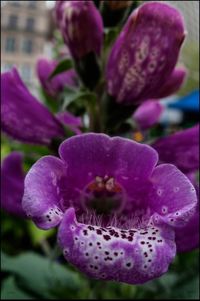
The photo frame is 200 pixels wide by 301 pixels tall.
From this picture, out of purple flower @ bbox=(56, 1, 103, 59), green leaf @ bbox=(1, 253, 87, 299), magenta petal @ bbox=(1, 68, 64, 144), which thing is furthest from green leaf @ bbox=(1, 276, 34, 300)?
purple flower @ bbox=(56, 1, 103, 59)

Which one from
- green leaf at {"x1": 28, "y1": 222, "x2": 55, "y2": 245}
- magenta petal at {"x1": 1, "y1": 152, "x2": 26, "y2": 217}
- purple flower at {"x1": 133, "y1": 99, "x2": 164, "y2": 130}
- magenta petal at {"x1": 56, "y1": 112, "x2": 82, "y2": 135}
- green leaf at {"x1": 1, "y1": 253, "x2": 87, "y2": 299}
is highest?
magenta petal at {"x1": 56, "y1": 112, "x2": 82, "y2": 135}

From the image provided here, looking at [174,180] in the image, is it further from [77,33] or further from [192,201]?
[77,33]

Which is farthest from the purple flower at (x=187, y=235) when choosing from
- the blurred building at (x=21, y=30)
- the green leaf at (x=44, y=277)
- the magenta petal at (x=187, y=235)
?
the blurred building at (x=21, y=30)

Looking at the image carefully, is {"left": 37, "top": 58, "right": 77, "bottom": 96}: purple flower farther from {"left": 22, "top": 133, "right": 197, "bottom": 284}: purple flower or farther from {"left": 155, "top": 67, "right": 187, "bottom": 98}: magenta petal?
{"left": 22, "top": 133, "right": 197, "bottom": 284}: purple flower

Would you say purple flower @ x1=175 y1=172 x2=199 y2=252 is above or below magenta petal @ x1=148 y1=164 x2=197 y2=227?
below

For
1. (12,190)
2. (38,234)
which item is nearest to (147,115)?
(12,190)

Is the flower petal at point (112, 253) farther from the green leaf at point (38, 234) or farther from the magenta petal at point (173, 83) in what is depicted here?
the green leaf at point (38, 234)
